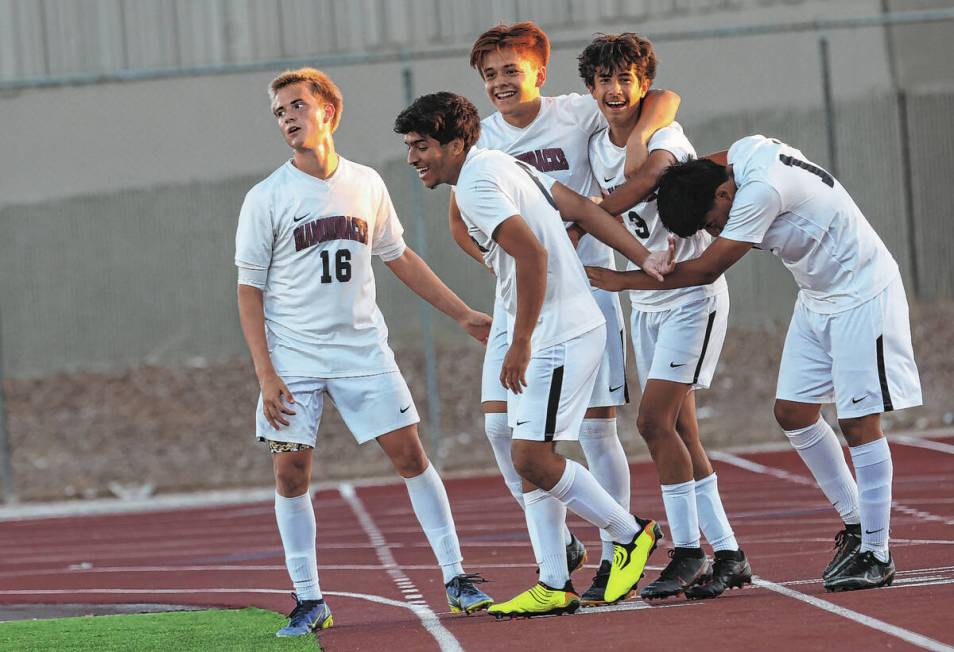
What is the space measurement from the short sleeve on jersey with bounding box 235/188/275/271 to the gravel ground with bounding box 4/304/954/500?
7.37 metres

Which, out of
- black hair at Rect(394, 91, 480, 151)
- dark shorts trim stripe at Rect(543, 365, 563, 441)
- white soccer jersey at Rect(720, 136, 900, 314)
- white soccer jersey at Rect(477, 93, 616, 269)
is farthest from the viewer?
white soccer jersey at Rect(477, 93, 616, 269)

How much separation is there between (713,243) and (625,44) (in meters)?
0.87

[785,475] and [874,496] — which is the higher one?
[874,496]

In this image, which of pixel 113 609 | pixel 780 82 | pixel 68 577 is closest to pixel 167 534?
pixel 68 577

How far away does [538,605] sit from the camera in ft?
17.3

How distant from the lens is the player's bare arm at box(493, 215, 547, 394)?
5004 mm

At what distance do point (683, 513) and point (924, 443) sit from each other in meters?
6.90

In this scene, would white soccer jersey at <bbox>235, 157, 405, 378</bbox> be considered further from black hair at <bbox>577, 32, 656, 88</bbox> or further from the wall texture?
the wall texture

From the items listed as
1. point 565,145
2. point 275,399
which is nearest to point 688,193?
point 565,145

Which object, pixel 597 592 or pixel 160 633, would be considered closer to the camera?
pixel 597 592

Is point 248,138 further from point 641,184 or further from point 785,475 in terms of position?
point 641,184

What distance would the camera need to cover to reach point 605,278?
557 centimetres

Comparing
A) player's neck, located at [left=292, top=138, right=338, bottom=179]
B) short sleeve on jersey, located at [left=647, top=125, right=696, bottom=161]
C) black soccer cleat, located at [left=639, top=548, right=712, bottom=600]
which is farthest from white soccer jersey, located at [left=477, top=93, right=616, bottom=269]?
black soccer cleat, located at [left=639, top=548, right=712, bottom=600]

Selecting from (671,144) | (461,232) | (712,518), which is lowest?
(712,518)
